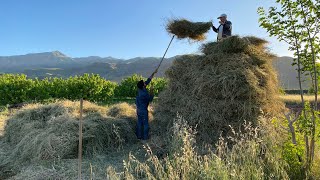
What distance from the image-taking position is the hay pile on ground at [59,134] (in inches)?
238

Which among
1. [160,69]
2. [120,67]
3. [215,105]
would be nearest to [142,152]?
[215,105]

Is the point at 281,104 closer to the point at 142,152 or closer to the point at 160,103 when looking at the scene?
the point at 160,103

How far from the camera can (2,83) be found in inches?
701

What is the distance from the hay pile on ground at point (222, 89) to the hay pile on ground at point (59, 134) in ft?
3.73

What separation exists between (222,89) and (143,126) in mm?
2217

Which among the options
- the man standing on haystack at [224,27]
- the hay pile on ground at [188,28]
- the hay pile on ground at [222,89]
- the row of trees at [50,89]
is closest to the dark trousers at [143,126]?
the hay pile on ground at [222,89]

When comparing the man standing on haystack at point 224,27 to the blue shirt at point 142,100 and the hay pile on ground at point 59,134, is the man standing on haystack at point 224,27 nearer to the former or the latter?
the blue shirt at point 142,100

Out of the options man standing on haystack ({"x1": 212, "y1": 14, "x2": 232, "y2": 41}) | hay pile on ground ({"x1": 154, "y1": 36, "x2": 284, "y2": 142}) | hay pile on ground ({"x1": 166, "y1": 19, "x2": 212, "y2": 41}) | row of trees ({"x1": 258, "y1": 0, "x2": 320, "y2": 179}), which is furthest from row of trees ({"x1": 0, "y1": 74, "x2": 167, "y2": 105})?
→ row of trees ({"x1": 258, "y1": 0, "x2": 320, "y2": 179})

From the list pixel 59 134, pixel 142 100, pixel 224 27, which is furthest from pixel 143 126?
Result: pixel 224 27

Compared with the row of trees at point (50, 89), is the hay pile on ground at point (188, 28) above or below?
above

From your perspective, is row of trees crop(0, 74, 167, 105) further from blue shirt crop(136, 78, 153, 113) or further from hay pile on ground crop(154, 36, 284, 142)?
hay pile on ground crop(154, 36, 284, 142)

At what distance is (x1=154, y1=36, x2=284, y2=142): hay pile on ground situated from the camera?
20.3 ft

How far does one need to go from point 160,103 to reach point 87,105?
2.16 meters

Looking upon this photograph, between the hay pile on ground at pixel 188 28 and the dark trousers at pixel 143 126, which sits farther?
the hay pile on ground at pixel 188 28
